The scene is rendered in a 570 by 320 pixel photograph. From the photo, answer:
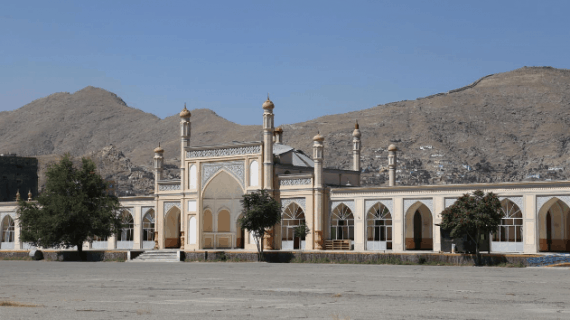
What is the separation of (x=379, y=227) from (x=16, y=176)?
5594 cm

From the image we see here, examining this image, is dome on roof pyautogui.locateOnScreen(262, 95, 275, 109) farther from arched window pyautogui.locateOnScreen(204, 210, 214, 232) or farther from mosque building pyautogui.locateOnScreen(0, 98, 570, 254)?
arched window pyautogui.locateOnScreen(204, 210, 214, 232)

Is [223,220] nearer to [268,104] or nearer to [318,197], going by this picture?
[318,197]

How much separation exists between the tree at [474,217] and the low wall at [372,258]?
1.00 metres

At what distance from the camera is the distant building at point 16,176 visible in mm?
87375

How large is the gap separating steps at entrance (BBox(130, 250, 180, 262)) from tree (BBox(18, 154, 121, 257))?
291 cm

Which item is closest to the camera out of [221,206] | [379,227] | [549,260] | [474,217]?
[549,260]

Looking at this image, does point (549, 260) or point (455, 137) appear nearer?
point (549, 260)

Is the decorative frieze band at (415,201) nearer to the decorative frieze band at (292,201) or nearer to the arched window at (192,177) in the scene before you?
the decorative frieze band at (292,201)

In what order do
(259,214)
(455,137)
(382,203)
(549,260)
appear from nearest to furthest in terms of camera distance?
(549,260) → (259,214) → (382,203) → (455,137)

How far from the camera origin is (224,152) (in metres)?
49.4

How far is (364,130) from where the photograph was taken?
136 m

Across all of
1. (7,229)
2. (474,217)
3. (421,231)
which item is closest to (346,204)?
(421,231)

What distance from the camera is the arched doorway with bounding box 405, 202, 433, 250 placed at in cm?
4516

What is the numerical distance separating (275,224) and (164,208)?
10168 mm
